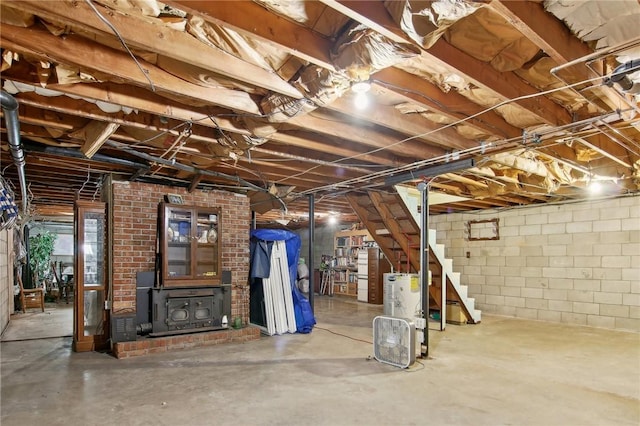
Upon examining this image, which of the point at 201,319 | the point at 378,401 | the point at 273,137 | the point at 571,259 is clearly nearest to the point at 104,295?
the point at 201,319

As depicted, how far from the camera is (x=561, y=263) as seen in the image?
6.94 metres

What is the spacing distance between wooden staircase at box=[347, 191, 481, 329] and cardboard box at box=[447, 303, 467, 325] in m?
0.06

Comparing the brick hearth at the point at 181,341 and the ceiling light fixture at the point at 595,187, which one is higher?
the ceiling light fixture at the point at 595,187

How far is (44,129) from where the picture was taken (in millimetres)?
3455

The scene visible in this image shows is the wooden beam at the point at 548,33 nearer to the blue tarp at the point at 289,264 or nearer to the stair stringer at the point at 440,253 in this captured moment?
the stair stringer at the point at 440,253

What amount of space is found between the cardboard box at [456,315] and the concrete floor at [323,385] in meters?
1.30

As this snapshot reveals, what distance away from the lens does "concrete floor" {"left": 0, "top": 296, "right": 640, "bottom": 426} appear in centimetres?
298

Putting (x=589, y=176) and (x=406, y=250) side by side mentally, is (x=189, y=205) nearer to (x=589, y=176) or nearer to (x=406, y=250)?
(x=406, y=250)

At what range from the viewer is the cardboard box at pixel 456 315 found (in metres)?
6.76

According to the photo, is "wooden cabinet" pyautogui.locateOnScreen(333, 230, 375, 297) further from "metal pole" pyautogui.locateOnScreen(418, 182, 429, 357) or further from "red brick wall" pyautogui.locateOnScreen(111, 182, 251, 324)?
"metal pole" pyautogui.locateOnScreen(418, 182, 429, 357)

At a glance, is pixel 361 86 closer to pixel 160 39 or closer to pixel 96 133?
pixel 160 39

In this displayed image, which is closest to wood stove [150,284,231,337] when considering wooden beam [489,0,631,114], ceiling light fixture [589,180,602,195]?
wooden beam [489,0,631,114]

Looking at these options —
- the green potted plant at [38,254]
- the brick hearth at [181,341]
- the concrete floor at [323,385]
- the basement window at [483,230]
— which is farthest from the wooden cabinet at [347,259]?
the green potted plant at [38,254]

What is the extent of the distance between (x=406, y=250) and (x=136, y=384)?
14.4ft
